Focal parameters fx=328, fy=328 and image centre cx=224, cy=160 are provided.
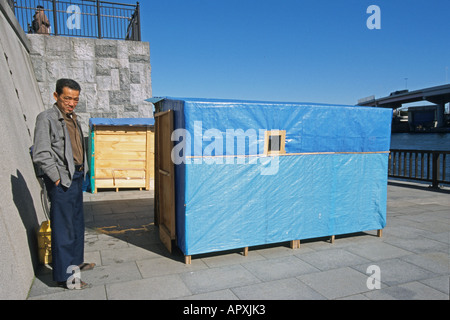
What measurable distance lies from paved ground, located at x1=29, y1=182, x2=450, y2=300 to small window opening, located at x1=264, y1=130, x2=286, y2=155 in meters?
1.48

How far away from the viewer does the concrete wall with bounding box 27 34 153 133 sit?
393 inches

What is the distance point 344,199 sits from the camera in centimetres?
512

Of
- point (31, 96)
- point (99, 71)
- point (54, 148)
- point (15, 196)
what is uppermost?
point (99, 71)

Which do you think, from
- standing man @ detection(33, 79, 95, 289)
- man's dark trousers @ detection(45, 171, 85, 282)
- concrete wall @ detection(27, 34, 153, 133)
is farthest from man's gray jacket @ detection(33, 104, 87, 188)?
concrete wall @ detection(27, 34, 153, 133)

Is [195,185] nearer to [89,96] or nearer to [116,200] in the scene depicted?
[116,200]

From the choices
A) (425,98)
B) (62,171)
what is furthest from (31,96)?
(425,98)

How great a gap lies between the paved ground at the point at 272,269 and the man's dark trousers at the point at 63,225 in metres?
0.27

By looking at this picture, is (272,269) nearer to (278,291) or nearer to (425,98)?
(278,291)

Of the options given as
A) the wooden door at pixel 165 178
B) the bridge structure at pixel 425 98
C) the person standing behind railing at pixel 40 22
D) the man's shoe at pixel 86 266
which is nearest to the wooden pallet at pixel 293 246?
the wooden door at pixel 165 178

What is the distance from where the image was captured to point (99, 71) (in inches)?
415

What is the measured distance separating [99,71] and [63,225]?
8.11m

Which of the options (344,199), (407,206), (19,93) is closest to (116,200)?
(19,93)

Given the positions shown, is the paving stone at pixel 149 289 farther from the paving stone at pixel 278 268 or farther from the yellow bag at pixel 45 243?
the yellow bag at pixel 45 243

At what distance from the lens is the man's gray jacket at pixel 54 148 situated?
338cm
